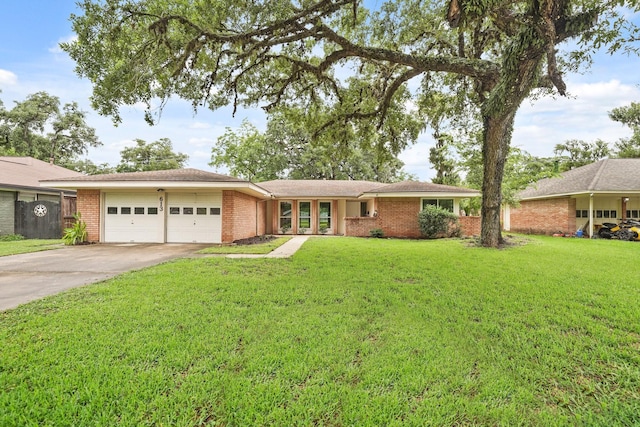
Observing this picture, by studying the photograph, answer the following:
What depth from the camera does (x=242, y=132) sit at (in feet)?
101

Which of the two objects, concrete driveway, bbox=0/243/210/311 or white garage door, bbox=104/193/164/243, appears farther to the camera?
white garage door, bbox=104/193/164/243

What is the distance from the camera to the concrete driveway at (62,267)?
201 inches

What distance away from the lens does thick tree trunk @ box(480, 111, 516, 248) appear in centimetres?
1058

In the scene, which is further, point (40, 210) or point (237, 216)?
point (40, 210)

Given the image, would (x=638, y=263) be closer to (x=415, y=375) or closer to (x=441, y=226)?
(x=441, y=226)

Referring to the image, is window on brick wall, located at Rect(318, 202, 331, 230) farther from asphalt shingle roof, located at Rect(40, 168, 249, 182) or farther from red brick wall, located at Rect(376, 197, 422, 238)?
asphalt shingle roof, located at Rect(40, 168, 249, 182)

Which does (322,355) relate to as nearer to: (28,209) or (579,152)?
(28,209)

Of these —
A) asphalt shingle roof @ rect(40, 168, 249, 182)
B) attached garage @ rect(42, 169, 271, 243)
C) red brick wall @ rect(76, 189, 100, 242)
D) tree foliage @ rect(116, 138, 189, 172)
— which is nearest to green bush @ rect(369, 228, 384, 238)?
attached garage @ rect(42, 169, 271, 243)

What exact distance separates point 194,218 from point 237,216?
175cm

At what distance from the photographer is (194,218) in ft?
40.6

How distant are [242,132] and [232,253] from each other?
24.0 metres

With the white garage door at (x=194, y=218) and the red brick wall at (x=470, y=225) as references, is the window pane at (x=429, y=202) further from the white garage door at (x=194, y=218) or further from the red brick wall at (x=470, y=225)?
the white garage door at (x=194, y=218)

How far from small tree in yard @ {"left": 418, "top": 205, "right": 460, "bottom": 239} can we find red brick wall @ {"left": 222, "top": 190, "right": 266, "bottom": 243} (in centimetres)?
863

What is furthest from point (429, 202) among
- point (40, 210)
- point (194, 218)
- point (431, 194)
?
point (40, 210)
